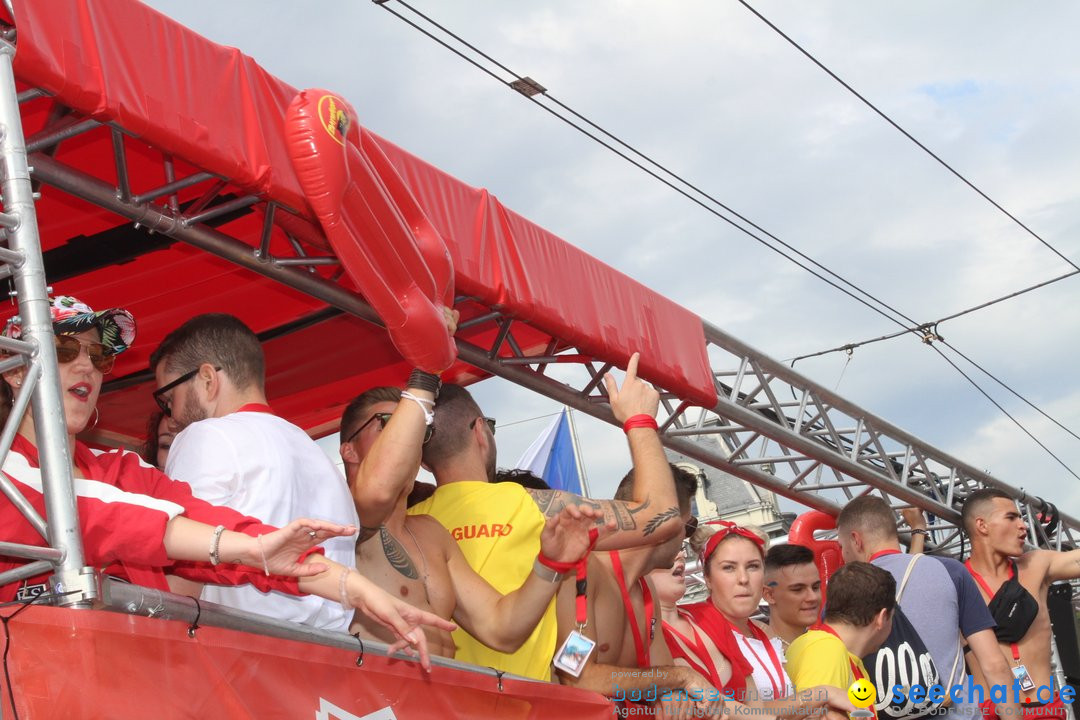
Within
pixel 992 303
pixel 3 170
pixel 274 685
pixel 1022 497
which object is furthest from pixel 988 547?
pixel 992 303

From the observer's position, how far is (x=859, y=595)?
461cm

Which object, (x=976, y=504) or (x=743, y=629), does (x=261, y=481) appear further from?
(x=976, y=504)

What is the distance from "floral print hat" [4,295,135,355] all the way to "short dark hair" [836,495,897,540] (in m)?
4.09

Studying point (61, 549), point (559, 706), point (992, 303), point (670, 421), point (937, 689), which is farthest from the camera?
point (992, 303)

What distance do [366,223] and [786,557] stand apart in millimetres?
2775

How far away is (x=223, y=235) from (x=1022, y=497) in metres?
7.21

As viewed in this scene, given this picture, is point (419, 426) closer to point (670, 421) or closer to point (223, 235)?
point (223, 235)

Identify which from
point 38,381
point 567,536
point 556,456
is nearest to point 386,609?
point 38,381

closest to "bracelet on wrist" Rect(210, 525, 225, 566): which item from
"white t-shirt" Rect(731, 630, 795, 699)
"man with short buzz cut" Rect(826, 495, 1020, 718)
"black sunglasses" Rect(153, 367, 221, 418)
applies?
"black sunglasses" Rect(153, 367, 221, 418)

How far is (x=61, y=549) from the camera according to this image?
77.2 inches

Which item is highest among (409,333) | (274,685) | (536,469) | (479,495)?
(536,469)

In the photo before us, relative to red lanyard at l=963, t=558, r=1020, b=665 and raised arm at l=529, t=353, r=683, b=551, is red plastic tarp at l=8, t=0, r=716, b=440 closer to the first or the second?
raised arm at l=529, t=353, r=683, b=551

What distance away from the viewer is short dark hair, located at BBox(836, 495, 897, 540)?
571 centimetres

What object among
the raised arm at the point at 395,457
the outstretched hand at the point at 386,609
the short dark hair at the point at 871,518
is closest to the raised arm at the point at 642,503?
the raised arm at the point at 395,457
